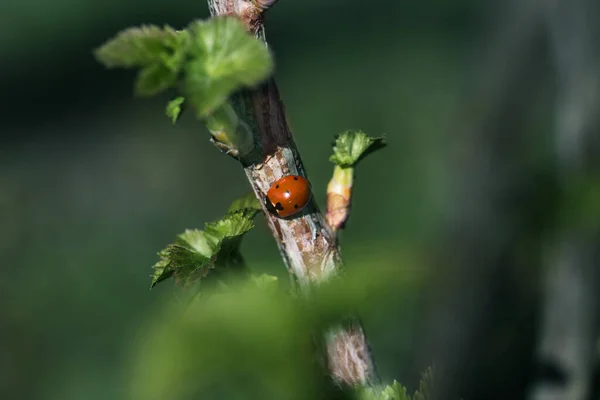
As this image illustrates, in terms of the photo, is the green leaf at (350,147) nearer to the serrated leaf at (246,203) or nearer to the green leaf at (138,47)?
the serrated leaf at (246,203)

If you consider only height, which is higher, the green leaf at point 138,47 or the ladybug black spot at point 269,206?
the green leaf at point 138,47

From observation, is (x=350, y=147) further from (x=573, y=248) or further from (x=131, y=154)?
(x=131, y=154)

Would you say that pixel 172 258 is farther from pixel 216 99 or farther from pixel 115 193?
pixel 115 193

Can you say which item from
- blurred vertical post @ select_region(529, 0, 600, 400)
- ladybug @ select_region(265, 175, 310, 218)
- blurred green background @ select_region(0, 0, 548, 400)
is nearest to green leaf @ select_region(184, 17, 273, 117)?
ladybug @ select_region(265, 175, 310, 218)

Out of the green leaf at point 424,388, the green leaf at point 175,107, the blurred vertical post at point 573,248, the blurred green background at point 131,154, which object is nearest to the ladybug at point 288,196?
the green leaf at point 175,107

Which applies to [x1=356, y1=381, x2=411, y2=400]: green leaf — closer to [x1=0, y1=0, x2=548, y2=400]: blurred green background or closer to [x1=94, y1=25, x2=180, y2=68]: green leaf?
[x1=94, y1=25, x2=180, y2=68]: green leaf

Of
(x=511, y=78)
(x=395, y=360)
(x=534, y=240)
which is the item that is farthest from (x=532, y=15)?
(x=395, y=360)
